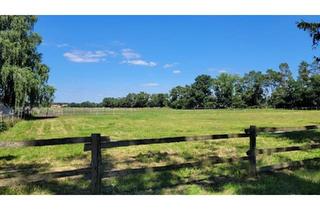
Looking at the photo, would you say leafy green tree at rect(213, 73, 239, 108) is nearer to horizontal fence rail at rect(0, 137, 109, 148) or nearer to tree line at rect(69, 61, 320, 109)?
tree line at rect(69, 61, 320, 109)

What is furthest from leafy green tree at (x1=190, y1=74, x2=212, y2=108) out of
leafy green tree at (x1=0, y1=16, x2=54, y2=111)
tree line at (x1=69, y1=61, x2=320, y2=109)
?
leafy green tree at (x1=0, y1=16, x2=54, y2=111)

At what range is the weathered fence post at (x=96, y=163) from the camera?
6.21m

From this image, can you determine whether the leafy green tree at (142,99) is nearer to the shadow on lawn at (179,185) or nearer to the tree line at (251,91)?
the tree line at (251,91)

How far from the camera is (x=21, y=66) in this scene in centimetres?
4031

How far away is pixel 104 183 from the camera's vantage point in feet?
24.5

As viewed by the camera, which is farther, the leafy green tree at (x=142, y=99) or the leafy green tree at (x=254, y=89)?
the leafy green tree at (x=142, y=99)

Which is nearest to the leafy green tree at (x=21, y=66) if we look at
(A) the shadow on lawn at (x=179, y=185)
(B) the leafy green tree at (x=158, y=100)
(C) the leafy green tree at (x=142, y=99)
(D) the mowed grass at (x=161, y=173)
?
(D) the mowed grass at (x=161, y=173)

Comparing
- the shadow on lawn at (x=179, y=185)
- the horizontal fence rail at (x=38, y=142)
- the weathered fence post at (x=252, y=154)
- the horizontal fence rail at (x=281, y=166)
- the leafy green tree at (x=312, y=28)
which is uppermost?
the leafy green tree at (x=312, y=28)

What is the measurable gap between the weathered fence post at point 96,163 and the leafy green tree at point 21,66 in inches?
1341

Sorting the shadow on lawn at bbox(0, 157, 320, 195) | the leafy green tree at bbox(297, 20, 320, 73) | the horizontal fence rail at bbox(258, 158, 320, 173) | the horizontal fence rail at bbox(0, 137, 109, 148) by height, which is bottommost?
the shadow on lawn at bbox(0, 157, 320, 195)

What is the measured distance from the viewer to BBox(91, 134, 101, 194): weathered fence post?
6.21 m

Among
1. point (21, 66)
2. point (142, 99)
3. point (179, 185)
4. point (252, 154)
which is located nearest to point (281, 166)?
point (252, 154)

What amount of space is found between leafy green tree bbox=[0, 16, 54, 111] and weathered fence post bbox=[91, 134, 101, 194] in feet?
112

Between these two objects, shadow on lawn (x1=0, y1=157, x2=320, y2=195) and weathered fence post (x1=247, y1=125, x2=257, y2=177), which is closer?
shadow on lawn (x1=0, y1=157, x2=320, y2=195)
